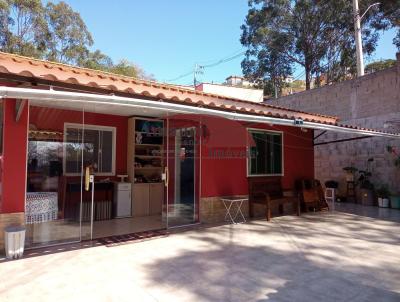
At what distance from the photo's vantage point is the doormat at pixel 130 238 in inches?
213

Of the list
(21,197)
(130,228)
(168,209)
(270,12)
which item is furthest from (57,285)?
(270,12)

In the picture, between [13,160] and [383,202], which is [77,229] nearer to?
[13,160]

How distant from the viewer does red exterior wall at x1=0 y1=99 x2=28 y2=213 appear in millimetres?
4820

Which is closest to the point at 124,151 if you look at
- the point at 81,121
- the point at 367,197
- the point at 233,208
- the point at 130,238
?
the point at 81,121

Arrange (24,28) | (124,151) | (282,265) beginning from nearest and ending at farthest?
1. (282,265)
2. (124,151)
3. (24,28)

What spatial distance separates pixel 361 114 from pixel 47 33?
59.4ft

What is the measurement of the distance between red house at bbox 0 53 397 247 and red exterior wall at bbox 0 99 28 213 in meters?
0.01

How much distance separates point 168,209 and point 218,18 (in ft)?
42.2

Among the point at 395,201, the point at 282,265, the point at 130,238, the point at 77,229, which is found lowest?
the point at 282,265

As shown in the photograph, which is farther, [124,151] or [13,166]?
[124,151]

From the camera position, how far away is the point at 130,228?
6508 mm

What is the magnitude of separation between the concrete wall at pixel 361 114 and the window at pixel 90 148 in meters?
8.32

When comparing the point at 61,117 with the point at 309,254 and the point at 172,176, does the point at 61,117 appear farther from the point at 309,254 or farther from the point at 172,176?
the point at 309,254

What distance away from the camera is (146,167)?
8.35 m
